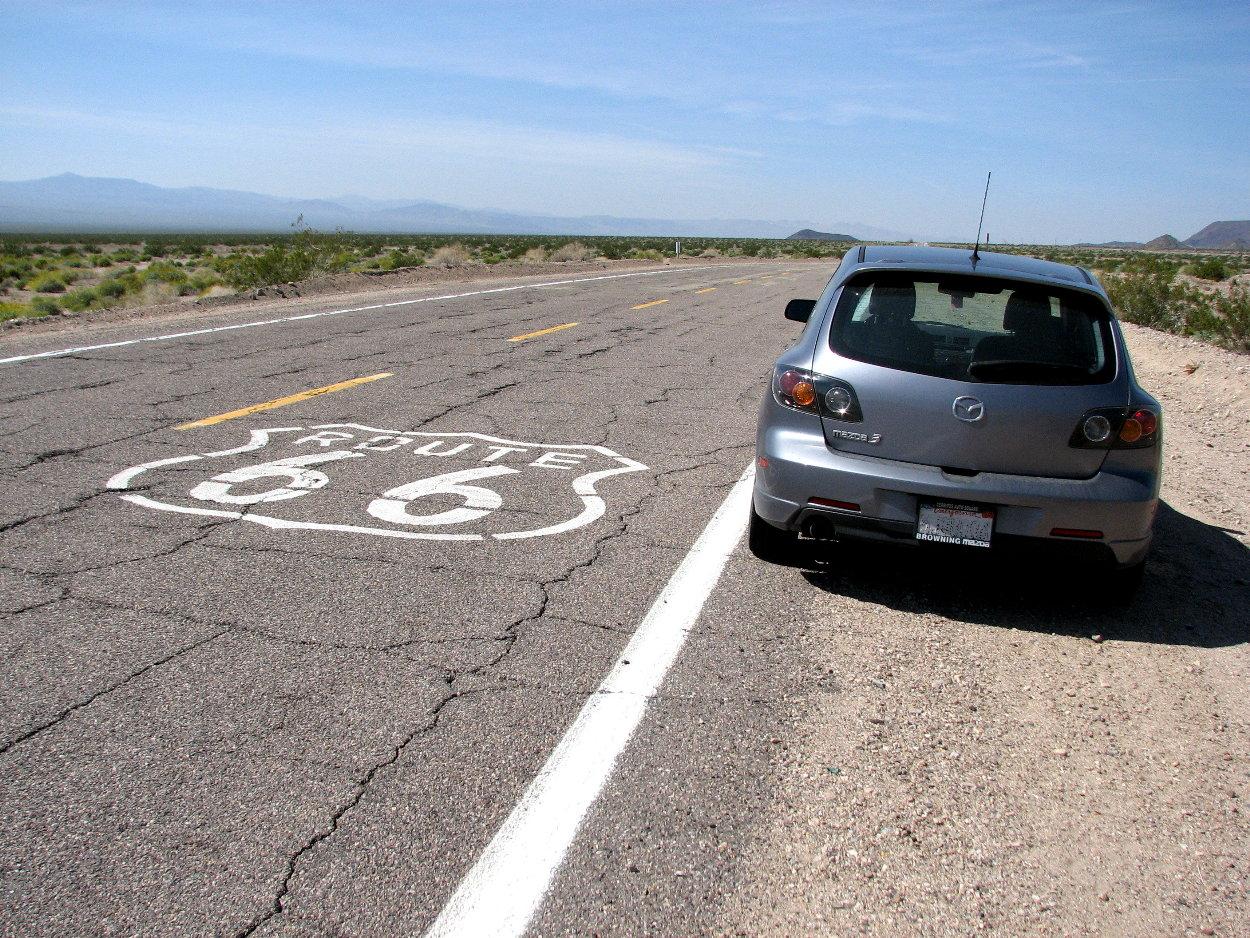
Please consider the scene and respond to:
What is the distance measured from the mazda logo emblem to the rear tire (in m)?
1.00

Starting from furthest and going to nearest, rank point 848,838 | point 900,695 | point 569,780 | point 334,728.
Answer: point 900,695, point 334,728, point 569,780, point 848,838

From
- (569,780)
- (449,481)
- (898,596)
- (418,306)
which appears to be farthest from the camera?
(418,306)

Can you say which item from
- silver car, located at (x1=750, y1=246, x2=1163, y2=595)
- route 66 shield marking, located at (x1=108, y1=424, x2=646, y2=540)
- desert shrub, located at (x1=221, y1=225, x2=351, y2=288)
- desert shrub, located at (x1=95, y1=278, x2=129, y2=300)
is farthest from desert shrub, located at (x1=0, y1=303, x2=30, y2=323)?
silver car, located at (x1=750, y1=246, x2=1163, y2=595)

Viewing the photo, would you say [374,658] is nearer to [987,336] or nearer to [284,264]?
[987,336]

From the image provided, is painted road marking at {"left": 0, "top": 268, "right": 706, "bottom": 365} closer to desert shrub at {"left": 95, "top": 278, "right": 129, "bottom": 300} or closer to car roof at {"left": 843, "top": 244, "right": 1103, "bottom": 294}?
car roof at {"left": 843, "top": 244, "right": 1103, "bottom": 294}

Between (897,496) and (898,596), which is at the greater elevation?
(897,496)

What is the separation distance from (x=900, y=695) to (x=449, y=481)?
3386 millimetres

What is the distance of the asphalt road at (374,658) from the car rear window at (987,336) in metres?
1.12

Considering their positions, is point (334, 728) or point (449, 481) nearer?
point (334, 728)

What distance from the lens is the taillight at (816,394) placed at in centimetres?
458

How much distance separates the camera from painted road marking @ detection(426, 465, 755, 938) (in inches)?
95.3

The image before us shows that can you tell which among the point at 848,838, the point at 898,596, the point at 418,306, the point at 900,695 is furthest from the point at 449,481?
the point at 418,306

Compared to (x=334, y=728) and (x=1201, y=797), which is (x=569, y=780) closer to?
(x=334, y=728)

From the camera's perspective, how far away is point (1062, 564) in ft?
14.4
